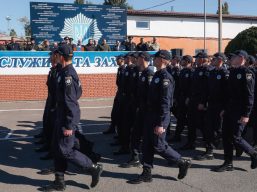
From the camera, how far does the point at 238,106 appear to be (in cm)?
626

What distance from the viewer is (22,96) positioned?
15.5 meters

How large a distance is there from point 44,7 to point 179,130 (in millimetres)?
11969

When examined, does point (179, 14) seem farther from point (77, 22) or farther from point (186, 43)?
point (77, 22)

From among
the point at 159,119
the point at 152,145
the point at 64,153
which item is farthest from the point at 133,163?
the point at 64,153

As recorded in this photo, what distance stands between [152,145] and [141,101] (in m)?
0.78

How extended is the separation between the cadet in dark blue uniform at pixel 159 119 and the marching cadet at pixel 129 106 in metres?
1.69

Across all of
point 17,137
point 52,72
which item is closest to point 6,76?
point 17,137

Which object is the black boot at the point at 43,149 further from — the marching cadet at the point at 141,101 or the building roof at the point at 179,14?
the building roof at the point at 179,14

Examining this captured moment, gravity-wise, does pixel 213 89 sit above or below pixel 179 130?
above

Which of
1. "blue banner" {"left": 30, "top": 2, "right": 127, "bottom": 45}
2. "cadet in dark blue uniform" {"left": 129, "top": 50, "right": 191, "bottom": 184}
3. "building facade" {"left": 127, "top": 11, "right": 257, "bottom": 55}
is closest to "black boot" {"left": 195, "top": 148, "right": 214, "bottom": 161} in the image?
"cadet in dark blue uniform" {"left": 129, "top": 50, "right": 191, "bottom": 184}

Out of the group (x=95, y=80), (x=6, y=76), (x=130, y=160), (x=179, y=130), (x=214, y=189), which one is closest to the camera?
(x=214, y=189)

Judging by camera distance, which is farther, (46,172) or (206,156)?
(206,156)

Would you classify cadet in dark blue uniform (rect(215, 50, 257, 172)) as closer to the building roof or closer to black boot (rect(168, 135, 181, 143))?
black boot (rect(168, 135, 181, 143))

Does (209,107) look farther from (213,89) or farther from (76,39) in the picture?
(76,39)
